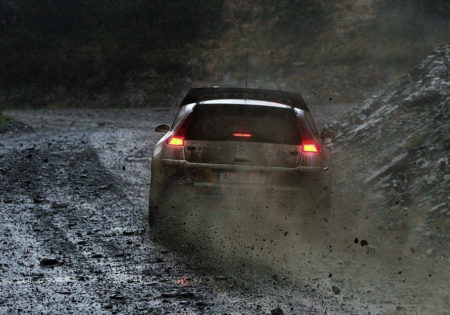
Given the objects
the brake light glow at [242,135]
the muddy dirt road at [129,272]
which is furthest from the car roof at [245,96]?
the muddy dirt road at [129,272]

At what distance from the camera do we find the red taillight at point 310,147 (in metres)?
7.74

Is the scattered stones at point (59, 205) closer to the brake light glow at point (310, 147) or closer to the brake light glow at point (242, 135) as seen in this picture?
the brake light glow at point (242, 135)

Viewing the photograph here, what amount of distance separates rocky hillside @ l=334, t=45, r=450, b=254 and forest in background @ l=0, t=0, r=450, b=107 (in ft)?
53.8

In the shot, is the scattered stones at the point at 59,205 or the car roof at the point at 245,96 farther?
the scattered stones at the point at 59,205

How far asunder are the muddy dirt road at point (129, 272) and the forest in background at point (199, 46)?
22.4 meters

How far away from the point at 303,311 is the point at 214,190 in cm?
253

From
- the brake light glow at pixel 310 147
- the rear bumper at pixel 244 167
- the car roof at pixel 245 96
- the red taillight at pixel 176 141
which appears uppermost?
the car roof at pixel 245 96

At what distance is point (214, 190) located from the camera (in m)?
7.62

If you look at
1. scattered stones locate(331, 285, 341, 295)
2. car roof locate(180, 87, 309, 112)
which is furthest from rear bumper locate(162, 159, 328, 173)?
scattered stones locate(331, 285, 341, 295)

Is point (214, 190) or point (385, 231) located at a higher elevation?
point (214, 190)

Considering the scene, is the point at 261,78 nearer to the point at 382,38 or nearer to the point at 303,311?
the point at 382,38

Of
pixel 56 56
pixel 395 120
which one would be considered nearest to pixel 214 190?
pixel 395 120

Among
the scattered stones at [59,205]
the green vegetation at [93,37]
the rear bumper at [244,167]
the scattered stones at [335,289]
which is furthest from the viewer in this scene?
the green vegetation at [93,37]

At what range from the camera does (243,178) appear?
7586 millimetres
